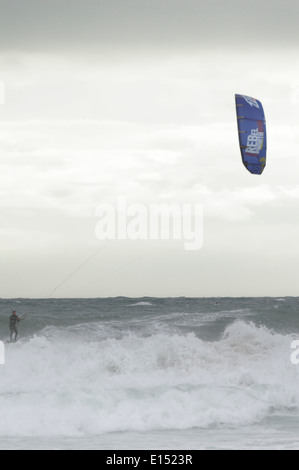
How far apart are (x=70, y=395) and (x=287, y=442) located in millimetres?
5022

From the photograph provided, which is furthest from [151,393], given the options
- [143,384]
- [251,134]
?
[251,134]

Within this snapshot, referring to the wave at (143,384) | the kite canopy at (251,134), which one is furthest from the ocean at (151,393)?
the kite canopy at (251,134)

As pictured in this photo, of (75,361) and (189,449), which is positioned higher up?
(75,361)

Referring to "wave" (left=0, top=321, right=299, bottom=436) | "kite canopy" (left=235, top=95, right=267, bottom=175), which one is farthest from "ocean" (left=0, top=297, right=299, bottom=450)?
"kite canopy" (left=235, top=95, right=267, bottom=175)

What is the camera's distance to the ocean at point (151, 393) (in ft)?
44.3

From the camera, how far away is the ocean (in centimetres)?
1351

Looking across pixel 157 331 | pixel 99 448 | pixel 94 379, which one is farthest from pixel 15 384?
pixel 157 331

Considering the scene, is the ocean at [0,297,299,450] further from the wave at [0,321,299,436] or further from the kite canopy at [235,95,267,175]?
the kite canopy at [235,95,267,175]

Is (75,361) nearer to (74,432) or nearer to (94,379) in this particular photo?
(94,379)

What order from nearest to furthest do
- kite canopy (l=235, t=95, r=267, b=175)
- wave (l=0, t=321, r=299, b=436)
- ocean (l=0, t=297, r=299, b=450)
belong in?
ocean (l=0, t=297, r=299, b=450) → wave (l=0, t=321, r=299, b=436) → kite canopy (l=235, t=95, r=267, b=175)

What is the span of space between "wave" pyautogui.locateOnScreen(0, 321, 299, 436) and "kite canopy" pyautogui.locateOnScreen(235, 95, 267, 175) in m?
5.65

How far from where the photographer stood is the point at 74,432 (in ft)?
45.6

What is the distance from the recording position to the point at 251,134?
20.8 meters
